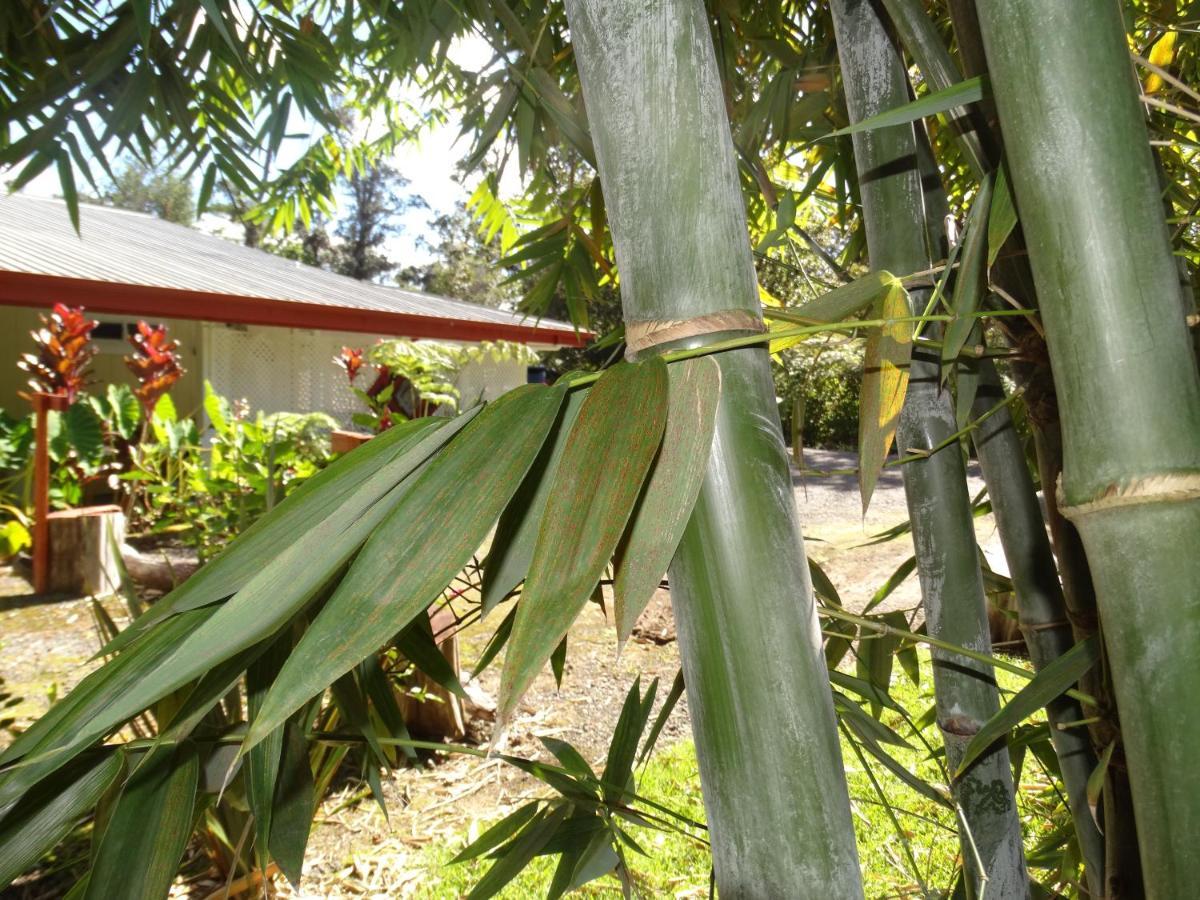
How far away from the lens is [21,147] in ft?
5.74

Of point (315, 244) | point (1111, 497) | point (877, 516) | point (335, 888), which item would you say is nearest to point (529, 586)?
point (1111, 497)

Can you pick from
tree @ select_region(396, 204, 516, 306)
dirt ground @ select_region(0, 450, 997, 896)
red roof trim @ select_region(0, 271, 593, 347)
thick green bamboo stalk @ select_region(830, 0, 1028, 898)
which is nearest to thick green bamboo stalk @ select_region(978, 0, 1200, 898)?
thick green bamboo stalk @ select_region(830, 0, 1028, 898)

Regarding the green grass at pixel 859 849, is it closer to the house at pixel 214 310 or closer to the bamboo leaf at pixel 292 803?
the bamboo leaf at pixel 292 803

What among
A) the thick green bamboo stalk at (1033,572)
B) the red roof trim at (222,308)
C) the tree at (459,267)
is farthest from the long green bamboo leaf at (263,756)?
the tree at (459,267)

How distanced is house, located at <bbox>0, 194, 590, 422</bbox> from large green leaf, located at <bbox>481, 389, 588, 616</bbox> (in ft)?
19.5

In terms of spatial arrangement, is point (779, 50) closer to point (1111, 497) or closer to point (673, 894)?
point (1111, 497)

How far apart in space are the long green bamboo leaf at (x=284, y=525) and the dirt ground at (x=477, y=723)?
693 millimetres

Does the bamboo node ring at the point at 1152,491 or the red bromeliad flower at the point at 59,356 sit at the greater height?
the red bromeliad flower at the point at 59,356

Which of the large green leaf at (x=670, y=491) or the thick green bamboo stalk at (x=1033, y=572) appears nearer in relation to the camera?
the large green leaf at (x=670, y=491)

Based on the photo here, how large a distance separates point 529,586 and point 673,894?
6.46 ft

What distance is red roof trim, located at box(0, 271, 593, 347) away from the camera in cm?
620

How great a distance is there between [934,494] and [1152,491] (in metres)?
0.42

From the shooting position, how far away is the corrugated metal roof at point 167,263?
684cm

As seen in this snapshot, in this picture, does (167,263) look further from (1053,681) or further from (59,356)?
(1053,681)
